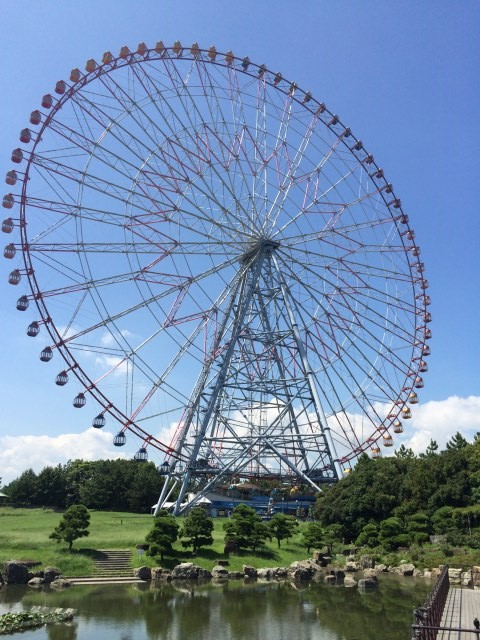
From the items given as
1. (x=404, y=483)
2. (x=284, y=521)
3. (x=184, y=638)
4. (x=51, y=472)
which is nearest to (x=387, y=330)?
(x=404, y=483)

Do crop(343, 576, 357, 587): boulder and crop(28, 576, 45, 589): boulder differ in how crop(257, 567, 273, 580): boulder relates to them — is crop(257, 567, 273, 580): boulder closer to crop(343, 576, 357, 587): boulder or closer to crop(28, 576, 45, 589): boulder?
crop(343, 576, 357, 587): boulder

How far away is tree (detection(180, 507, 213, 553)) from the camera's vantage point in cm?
3020

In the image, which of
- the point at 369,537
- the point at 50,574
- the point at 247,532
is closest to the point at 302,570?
the point at 247,532

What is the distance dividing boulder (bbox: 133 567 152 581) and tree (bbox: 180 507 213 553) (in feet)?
11.8

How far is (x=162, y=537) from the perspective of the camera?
2877 centimetres

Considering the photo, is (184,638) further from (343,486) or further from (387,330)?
(387,330)

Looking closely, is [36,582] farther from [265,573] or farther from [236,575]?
[265,573]

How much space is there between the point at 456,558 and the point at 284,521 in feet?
32.5

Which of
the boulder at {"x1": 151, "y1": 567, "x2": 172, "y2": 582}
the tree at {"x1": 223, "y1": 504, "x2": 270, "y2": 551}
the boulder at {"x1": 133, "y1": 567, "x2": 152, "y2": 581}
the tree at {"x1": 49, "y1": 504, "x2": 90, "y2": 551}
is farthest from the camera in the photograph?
the tree at {"x1": 223, "y1": 504, "x2": 270, "y2": 551}

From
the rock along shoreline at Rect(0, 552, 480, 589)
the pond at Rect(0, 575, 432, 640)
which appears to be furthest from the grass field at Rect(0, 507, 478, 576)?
the pond at Rect(0, 575, 432, 640)

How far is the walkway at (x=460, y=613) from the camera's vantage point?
518 inches

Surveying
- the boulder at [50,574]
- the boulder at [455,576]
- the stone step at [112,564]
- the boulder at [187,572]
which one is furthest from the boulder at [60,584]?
the boulder at [455,576]

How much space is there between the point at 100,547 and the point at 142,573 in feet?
13.3

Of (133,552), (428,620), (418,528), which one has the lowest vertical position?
(133,552)
